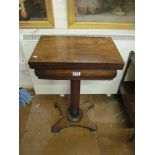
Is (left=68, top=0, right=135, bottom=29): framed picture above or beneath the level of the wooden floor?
above

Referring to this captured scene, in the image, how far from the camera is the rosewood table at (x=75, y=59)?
1.20 meters

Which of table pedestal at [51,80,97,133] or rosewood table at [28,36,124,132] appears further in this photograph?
table pedestal at [51,80,97,133]

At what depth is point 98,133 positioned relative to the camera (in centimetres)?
168

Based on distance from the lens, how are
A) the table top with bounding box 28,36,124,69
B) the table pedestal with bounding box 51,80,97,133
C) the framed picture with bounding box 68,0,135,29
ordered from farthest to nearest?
1. the table pedestal with bounding box 51,80,97,133
2. the framed picture with bounding box 68,0,135,29
3. the table top with bounding box 28,36,124,69

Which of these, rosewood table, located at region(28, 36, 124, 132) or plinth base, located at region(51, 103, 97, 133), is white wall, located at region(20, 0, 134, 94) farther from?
plinth base, located at region(51, 103, 97, 133)

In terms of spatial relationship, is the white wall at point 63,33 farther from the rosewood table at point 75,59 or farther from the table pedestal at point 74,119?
the table pedestal at point 74,119

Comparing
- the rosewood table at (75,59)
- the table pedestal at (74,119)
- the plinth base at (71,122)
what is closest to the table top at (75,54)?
the rosewood table at (75,59)

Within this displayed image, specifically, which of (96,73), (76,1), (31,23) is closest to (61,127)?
(96,73)

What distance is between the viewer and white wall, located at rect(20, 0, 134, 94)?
5.18ft

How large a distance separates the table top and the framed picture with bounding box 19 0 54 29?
150 mm

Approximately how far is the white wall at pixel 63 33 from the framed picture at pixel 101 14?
5cm

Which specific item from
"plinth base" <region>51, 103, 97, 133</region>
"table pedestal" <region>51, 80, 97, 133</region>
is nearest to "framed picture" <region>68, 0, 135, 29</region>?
"table pedestal" <region>51, 80, 97, 133</region>
